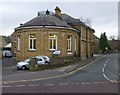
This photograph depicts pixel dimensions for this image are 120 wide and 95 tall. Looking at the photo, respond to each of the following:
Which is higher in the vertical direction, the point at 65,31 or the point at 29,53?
the point at 65,31

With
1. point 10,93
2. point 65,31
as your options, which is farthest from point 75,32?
point 10,93

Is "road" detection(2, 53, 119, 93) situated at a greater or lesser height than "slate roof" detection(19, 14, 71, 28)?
lesser

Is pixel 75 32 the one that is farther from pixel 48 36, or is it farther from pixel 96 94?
pixel 96 94

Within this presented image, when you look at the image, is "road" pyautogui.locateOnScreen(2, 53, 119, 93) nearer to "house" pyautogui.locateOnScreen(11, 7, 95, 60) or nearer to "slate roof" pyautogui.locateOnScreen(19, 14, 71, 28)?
"house" pyautogui.locateOnScreen(11, 7, 95, 60)

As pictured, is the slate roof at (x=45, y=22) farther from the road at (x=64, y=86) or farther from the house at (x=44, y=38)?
the road at (x=64, y=86)

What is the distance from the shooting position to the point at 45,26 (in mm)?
44312

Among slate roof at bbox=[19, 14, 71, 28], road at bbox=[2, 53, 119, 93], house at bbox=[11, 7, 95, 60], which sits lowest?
road at bbox=[2, 53, 119, 93]

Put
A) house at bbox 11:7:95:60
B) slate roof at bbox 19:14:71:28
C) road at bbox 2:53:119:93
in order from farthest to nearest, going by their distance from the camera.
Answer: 1. slate roof at bbox 19:14:71:28
2. house at bbox 11:7:95:60
3. road at bbox 2:53:119:93

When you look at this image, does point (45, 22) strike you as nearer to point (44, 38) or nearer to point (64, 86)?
point (44, 38)

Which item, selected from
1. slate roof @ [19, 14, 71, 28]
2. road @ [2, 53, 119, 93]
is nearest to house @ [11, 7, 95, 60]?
slate roof @ [19, 14, 71, 28]

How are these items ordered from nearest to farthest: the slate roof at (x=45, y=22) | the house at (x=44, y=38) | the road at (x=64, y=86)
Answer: the road at (x=64, y=86), the house at (x=44, y=38), the slate roof at (x=45, y=22)

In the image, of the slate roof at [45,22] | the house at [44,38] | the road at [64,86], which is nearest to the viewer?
the road at [64,86]


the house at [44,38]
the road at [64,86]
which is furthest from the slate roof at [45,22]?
the road at [64,86]

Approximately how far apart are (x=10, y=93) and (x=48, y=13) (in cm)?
3817
